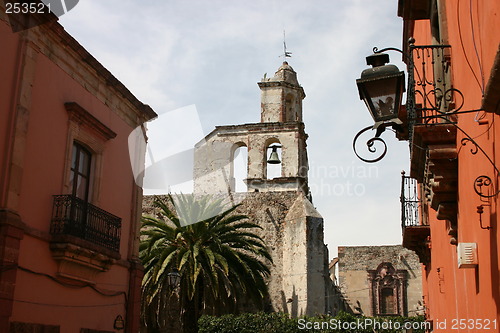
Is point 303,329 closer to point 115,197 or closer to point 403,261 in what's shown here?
point 115,197

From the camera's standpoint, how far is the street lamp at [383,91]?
499 centimetres

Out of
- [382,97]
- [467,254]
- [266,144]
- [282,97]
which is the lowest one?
[467,254]

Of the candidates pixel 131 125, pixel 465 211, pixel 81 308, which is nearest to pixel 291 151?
pixel 131 125

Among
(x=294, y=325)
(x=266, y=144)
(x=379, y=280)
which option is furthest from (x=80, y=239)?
(x=379, y=280)

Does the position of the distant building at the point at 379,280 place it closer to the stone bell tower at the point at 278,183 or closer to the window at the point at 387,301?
the window at the point at 387,301

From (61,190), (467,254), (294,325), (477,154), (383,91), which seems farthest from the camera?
(294,325)

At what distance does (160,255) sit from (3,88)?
1297 cm

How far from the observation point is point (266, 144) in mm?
27453

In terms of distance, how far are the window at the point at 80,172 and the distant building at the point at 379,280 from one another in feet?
92.3

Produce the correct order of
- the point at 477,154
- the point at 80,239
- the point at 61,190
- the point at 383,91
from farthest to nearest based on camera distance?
the point at 61,190, the point at 80,239, the point at 477,154, the point at 383,91

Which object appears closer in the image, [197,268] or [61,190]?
[61,190]

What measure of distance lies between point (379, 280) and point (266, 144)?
15.3 m

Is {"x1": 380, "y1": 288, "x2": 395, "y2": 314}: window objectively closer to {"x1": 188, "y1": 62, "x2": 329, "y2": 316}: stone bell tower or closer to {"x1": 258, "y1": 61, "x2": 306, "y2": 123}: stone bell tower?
{"x1": 188, "y1": 62, "x2": 329, "y2": 316}: stone bell tower

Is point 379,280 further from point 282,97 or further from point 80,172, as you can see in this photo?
point 80,172
